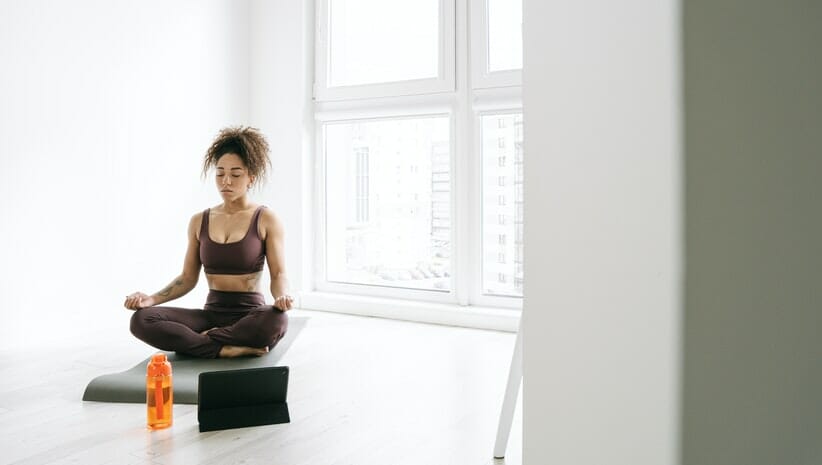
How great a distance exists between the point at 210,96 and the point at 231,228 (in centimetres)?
146

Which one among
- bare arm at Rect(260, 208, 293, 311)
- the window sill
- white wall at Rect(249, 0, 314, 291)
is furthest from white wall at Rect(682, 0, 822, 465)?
white wall at Rect(249, 0, 314, 291)

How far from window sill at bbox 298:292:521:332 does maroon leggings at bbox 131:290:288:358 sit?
1.06 m

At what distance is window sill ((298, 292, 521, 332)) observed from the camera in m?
3.24

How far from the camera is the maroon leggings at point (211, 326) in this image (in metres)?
2.42

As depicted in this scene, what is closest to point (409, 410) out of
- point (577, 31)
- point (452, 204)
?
point (577, 31)

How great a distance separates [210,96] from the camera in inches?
150

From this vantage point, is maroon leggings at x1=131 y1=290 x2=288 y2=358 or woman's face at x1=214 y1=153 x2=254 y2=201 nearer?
maroon leggings at x1=131 y1=290 x2=288 y2=358

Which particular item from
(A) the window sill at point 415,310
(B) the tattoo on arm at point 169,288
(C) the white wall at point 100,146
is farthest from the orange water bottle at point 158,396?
(A) the window sill at point 415,310

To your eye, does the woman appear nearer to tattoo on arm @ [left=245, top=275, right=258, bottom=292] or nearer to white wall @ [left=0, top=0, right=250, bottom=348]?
tattoo on arm @ [left=245, top=275, right=258, bottom=292]

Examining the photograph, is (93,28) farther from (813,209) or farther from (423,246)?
(813,209)

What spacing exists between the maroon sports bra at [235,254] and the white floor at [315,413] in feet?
1.35

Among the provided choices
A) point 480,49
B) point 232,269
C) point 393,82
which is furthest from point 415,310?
point 480,49

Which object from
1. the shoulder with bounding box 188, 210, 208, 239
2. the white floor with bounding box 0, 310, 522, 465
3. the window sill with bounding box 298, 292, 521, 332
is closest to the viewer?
the white floor with bounding box 0, 310, 522, 465

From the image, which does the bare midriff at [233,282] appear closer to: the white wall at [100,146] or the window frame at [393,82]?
the white wall at [100,146]
